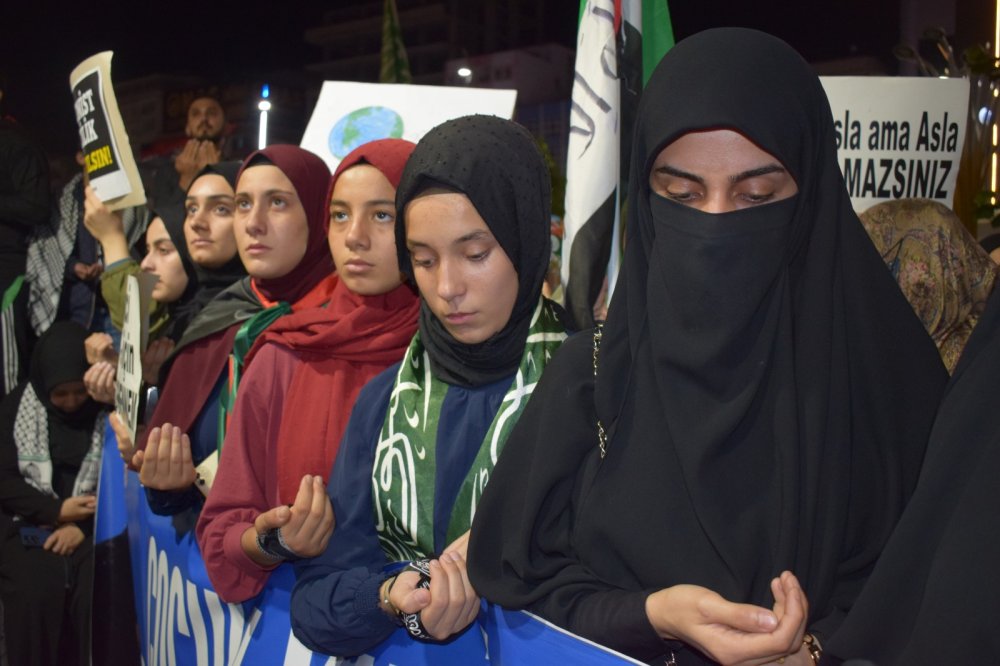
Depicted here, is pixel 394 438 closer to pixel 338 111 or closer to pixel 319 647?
pixel 319 647

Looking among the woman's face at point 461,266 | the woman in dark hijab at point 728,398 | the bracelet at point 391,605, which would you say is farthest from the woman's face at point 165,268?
the woman in dark hijab at point 728,398

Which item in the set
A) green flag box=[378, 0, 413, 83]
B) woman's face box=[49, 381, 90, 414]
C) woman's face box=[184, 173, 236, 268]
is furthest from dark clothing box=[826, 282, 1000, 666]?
green flag box=[378, 0, 413, 83]

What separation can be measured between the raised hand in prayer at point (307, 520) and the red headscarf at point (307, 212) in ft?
3.54

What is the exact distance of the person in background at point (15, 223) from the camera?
17.6ft

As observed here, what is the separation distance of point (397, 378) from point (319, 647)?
1.81ft

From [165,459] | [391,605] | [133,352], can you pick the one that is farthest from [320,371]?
[133,352]

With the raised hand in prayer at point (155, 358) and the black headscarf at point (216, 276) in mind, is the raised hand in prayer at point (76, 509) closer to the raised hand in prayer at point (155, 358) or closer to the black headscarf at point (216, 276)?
the raised hand in prayer at point (155, 358)

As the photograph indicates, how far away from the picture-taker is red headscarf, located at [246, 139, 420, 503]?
7.66 ft

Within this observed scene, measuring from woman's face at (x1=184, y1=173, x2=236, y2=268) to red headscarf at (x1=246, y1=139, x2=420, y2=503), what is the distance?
986mm

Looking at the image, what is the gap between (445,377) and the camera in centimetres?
199

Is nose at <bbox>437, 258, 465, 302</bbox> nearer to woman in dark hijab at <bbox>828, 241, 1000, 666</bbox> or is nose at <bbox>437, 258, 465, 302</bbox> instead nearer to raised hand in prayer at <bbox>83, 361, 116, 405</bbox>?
woman in dark hijab at <bbox>828, 241, 1000, 666</bbox>

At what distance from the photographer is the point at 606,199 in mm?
2613

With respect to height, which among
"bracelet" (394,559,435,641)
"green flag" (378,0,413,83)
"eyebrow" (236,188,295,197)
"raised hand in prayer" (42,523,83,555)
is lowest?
"raised hand in prayer" (42,523,83,555)

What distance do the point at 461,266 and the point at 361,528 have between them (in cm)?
56
